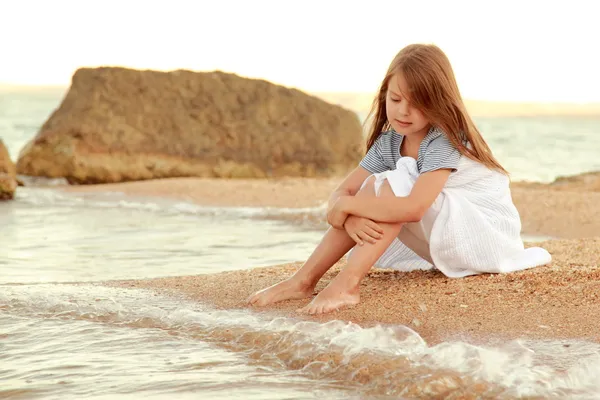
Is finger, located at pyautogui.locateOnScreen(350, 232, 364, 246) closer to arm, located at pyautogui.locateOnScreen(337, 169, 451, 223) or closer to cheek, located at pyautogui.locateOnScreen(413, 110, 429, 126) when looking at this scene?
arm, located at pyautogui.locateOnScreen(337, 169, 451, 223)

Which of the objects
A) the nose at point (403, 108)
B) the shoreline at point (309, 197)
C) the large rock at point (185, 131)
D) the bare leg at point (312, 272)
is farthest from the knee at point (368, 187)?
the large rock at point (185, 131)

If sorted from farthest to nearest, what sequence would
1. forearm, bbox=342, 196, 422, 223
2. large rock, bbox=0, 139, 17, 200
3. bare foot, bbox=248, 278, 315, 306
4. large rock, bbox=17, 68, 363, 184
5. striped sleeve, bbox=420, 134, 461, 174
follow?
large rock, bbox=17, 68, 363, 184, large rock, bbox=0, 139, 17, 200, bare foot, bbox=248, 278, 315, 306, striped sleeve, bbox=420, 134, 461, 174, forearm, bbox=342, 196, 422, 223

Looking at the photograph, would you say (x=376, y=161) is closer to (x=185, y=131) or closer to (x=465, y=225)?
(x=465, y=225)

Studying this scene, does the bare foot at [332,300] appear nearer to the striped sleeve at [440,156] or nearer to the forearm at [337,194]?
the forearm at [337,194]

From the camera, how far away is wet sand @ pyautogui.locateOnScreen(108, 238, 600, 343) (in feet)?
11.7

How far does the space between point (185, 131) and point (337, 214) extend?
1043 centimetres

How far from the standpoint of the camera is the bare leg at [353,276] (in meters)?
3.94

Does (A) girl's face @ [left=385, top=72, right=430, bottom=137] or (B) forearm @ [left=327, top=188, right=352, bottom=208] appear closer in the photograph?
(A) girl's face @ [left=385, top=72, right=430, bottom=137]

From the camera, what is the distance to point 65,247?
24.3 feet

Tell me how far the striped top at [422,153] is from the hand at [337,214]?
0.41 m

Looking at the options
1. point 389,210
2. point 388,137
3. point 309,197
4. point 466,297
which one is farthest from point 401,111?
point 309,197

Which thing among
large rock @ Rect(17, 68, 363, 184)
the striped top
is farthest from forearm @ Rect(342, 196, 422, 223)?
large rock @ Rect(17, 68, 363, 184)

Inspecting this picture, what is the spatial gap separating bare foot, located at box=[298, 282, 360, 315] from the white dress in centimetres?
43

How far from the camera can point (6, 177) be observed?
439 inches
